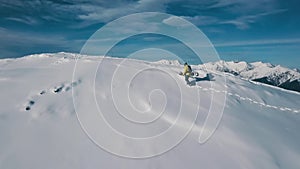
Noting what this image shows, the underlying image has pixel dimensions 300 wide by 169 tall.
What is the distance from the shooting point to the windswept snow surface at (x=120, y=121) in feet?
36.0

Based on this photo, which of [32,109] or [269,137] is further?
[269,137]

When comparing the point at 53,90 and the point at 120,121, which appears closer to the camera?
the point at 120,121

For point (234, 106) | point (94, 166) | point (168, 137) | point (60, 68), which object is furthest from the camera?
point (60, 68)

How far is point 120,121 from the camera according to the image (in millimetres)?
13938

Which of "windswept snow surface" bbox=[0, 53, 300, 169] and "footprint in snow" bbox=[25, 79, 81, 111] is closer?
"windswept snow surface" bbox=[0, 53, 300, 169]

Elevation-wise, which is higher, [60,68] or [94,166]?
[60,68]

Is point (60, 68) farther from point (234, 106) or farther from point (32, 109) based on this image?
point (234, 106)

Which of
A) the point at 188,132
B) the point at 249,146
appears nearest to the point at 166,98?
the point at 188,132

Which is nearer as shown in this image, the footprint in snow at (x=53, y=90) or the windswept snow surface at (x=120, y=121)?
the windswept snow surface at (x=120, y=121)

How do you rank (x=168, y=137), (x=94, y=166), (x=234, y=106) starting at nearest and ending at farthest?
(x=94, y=166) → (x=168, y=137) → (x=234, y=106)

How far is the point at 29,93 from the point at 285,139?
589 inches

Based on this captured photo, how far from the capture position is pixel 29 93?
49.6 feet

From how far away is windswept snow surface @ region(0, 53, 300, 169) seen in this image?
10984mm

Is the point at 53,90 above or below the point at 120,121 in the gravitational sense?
above
